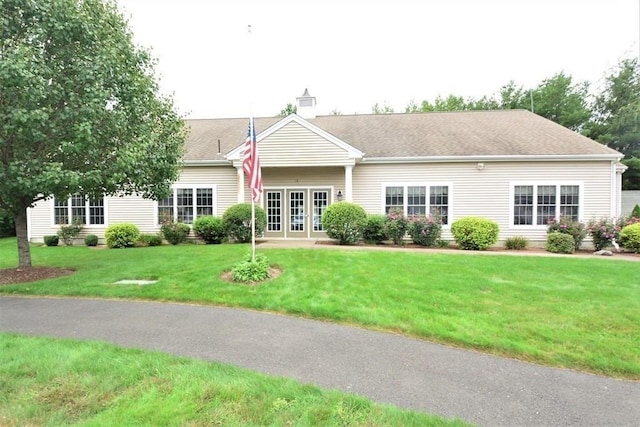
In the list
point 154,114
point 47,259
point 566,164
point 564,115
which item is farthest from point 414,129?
point 564,115

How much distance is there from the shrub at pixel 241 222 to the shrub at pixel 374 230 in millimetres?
3988

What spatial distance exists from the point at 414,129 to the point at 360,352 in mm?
14211

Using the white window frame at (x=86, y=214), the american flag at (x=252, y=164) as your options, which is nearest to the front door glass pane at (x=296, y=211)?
the american flag at (x=252, y=164)

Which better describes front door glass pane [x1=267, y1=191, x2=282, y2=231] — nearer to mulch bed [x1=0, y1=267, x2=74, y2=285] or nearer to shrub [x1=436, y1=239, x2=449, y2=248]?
shrub [x1=436, y1=239, x2=449, y2=248]

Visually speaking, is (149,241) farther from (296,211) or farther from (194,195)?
(296,211)

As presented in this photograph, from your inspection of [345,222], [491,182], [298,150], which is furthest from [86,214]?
[491,182]

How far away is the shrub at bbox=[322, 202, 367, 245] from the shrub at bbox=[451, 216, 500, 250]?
11.5ft

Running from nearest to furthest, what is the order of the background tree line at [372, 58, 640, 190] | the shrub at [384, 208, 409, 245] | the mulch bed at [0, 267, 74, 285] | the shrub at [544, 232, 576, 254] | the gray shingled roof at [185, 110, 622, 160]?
the mulch bed at [0, 267, 74, 285] → the shrub at [544, 232, 576, 254] → the shrub at [384, 208, 409, 245] → the gray shingled roof at [185, 110, 622, 160] → the background tree line at [372, 58, 640, 190]

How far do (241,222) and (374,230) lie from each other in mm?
5075

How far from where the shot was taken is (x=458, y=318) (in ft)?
17.3

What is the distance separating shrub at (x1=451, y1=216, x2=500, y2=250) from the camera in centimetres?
1231

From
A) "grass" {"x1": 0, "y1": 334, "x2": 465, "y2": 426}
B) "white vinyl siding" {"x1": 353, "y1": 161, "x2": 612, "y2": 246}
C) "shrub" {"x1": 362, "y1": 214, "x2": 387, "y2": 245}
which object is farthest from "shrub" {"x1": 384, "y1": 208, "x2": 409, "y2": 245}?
"grass" {"x1": 0, "y1": 334, "x2": 465, "y2": 426}

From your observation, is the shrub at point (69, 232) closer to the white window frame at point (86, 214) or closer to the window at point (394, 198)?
the white window frame at point (86, 214)

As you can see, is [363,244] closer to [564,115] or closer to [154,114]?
[154,114]
